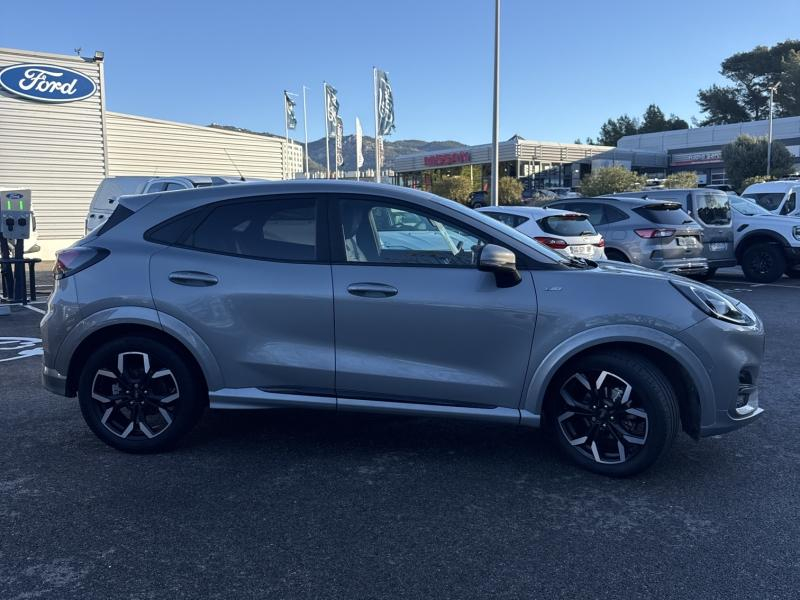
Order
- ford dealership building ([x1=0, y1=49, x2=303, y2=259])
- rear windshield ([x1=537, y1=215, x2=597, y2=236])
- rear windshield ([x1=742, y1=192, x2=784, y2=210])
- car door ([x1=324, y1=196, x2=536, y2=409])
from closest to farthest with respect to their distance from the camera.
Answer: car door ([x1=324, y1=196, x2=536, y2=409])
rear windshield ([x1=537, y1=215, x2=597, y2=236])
rear windshield ([x1=742, y1=192, x2=784, y2=210])
ford dealership building ([x1=0, y1=49, x2=303, y2=259])

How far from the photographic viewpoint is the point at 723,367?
3857 millimetres

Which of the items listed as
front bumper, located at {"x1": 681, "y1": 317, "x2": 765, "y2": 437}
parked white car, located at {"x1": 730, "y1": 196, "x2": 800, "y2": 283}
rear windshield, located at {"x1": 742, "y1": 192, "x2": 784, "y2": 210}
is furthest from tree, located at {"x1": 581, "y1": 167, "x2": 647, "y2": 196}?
front bumper, located at {"x1": 681, "y1": 317, "x2": 765, "y2": 437}

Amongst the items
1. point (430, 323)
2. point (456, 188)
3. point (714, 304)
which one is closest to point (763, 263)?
point (714, 304)

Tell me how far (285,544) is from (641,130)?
317 ft

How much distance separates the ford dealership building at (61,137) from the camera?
18.7 meters

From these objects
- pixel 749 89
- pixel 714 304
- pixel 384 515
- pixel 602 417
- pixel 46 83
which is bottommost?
pixel 384 515

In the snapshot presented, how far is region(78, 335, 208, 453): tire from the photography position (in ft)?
13.9

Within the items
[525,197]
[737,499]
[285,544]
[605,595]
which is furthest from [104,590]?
[525,197]

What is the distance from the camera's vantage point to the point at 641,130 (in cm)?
9156

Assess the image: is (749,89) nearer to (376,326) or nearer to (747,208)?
(747,208)

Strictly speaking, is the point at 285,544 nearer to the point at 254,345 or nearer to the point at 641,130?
the point at 254,345

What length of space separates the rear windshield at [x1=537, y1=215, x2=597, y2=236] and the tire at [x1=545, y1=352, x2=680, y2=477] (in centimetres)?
615

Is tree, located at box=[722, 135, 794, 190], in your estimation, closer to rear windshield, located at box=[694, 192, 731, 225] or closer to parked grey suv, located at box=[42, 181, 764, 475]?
rear windshield, located at box=[694, 192, 731, 225]

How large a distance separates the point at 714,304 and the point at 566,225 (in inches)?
243
